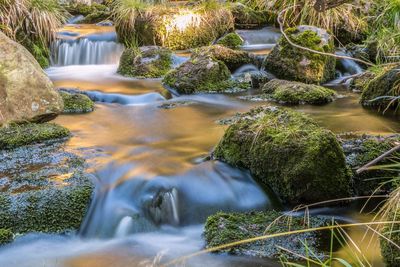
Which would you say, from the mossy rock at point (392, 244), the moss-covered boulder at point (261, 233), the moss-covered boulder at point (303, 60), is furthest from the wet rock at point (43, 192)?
the moss-covered boulder at point (303, 60)

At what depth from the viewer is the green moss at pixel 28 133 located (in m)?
4.77

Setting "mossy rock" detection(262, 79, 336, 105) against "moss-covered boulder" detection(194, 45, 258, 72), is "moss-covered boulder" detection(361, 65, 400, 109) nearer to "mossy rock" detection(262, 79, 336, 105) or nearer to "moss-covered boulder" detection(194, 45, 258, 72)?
"mossy rock" detection(262, 79, 336, 105)

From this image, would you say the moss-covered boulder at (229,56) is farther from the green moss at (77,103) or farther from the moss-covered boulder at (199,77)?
the green moss at (77,103)

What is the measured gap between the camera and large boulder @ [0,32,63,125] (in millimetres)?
5422

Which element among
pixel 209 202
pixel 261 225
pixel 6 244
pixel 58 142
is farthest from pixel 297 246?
pixel 58 142

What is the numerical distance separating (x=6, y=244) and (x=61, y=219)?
397mm

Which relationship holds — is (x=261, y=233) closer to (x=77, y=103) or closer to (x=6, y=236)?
(x=6, y=236)

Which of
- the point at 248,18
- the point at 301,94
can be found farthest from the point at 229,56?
the point at 248,18

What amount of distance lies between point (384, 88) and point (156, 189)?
3695 millimetres

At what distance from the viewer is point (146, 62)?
8.45 m

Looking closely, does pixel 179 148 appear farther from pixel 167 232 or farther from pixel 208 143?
pixel 167 232

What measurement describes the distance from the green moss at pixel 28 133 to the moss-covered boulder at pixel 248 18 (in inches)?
252

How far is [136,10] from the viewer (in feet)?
32.7

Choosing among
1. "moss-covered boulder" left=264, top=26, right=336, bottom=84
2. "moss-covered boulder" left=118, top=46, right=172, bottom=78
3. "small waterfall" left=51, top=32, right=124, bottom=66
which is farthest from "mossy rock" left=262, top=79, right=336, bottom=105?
"small waterfall" left=51, top=32, right=124, bottom=66
